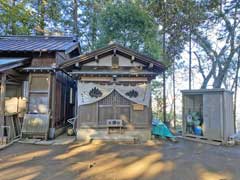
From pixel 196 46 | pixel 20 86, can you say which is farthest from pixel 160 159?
pixel 196 46

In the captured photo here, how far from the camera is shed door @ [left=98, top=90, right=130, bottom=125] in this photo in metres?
7.89

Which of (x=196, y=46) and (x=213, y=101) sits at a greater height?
(x=196, y=46)

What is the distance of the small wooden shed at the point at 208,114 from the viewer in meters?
7.69

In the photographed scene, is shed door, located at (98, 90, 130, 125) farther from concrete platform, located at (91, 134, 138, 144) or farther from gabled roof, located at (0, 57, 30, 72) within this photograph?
gabled roof, located at (0, 57, 30, 72)

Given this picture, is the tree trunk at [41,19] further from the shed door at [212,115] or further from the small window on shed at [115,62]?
the shed door at [212,115]

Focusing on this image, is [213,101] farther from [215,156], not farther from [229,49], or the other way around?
[229,49]

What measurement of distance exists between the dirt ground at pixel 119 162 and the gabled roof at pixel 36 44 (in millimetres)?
3746

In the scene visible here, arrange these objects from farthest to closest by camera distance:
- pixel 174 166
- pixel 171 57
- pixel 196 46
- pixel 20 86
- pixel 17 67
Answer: pixel 196 46
pixel 171 57
pixel 20 86
pixel 17 67
pixel 174 166

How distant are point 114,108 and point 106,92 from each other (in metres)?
0.67

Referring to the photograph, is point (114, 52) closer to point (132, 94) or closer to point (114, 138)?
point (132, 94)

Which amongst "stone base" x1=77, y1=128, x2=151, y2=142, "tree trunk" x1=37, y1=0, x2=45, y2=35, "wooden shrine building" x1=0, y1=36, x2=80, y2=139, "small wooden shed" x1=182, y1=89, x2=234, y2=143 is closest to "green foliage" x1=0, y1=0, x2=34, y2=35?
"tree trunk" x1=37, y1=0, x2=45, y2=35

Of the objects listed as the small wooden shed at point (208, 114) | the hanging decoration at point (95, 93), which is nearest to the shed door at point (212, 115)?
the small wooden shed at point (208, 114)

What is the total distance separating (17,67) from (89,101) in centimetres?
291

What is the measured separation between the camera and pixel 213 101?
26.0ft
